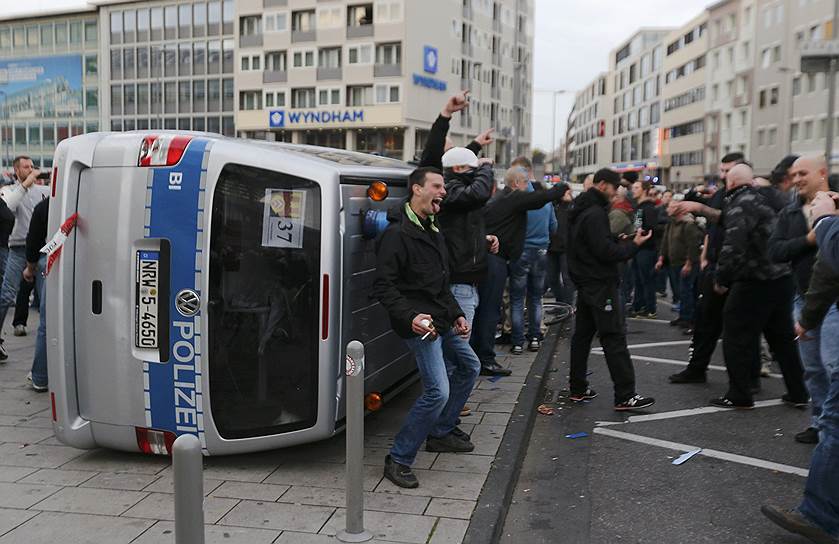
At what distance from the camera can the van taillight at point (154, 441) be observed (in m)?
4.70

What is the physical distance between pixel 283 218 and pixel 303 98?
55.1 metres

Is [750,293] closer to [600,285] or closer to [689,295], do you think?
[600,285]

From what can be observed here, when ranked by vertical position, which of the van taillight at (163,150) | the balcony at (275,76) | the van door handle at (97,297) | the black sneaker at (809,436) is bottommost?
the black sneaker at (809,436)

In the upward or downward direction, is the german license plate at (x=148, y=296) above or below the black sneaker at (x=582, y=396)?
above

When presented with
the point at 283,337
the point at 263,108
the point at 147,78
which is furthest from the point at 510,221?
the point at 147,78

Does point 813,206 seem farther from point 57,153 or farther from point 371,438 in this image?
point 57,153

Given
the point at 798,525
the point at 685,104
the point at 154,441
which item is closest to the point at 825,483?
the point at 798,525

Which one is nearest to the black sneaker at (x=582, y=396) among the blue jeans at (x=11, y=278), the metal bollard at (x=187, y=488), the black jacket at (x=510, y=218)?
the black jacket at (x=510, y=218)

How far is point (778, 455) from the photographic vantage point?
5.19m

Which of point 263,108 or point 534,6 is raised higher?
point 534,6

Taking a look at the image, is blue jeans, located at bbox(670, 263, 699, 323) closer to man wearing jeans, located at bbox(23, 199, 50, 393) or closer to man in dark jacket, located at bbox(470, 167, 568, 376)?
man in dark jacket, located at bbox(470, 167, 568, 376)

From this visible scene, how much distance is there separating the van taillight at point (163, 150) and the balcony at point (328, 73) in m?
53.8

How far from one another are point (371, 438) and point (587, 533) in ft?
6.23

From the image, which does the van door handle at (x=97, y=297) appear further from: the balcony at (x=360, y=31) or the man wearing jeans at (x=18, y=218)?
the balcony at (x=360, y=31)
